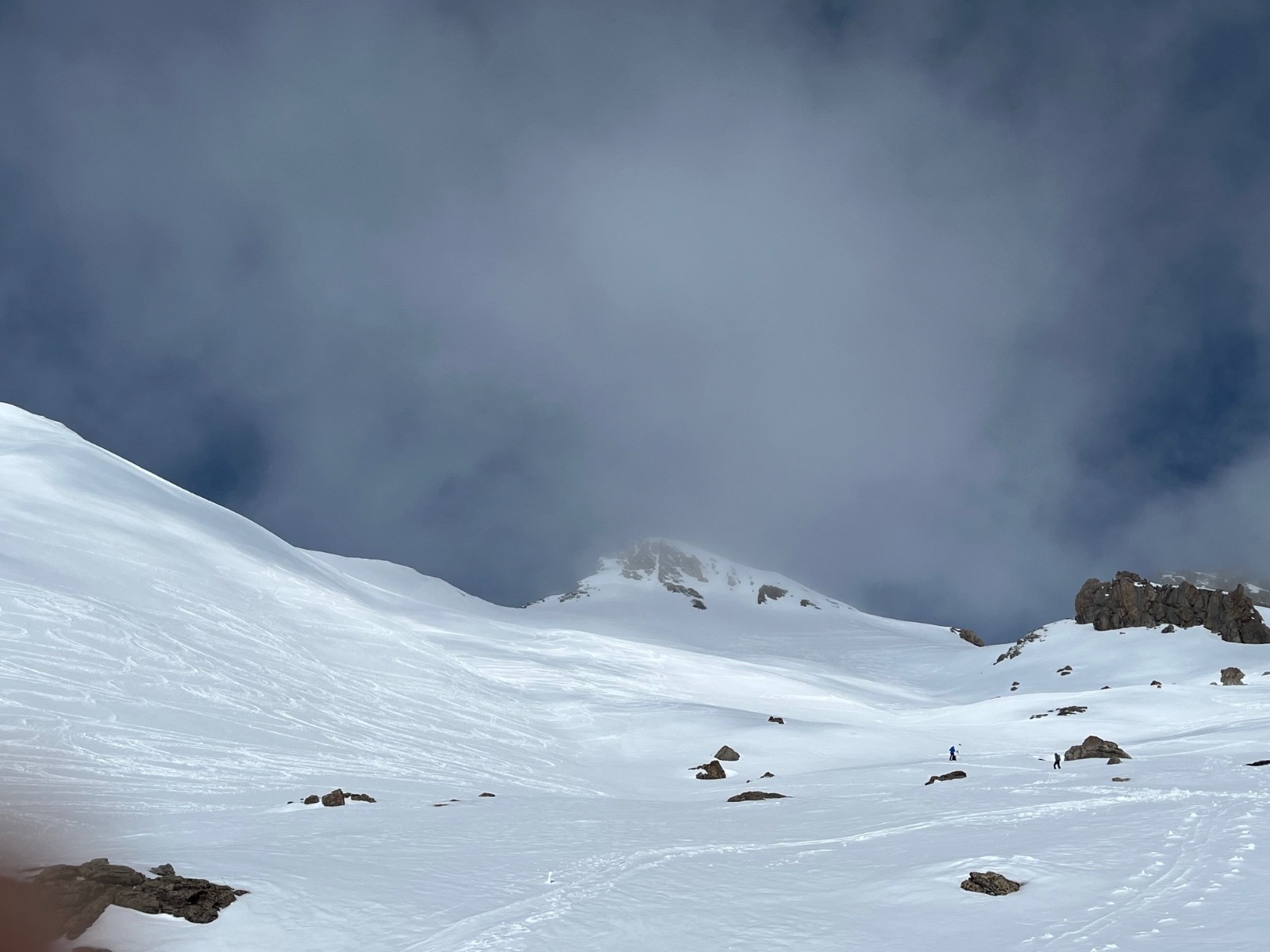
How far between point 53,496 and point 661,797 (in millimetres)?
49017

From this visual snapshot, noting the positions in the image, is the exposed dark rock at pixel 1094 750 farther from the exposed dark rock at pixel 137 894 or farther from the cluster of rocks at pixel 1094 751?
the exposed dark rock at pixel 137 894

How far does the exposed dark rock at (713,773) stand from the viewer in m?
39.0

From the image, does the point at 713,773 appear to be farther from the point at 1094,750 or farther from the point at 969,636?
the point at 969,636

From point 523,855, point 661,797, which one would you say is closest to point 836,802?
point 661,797

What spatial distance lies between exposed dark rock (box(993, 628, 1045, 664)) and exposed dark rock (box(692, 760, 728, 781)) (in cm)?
8342

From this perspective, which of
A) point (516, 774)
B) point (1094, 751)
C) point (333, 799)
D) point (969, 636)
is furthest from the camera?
point (969, 636)

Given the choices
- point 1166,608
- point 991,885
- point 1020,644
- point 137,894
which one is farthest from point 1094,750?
point 1166,608

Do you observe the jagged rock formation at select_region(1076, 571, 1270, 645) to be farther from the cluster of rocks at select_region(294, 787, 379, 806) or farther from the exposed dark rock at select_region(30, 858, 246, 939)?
the exposed dark rock at select_region(30, 858, 246, 939)

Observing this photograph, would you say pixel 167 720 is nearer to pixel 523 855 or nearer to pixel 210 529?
pixel 523 855

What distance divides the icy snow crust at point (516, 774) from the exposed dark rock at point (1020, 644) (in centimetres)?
2467

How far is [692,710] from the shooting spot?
174 feet

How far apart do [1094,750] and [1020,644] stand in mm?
81765

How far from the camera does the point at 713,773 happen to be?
3916cm

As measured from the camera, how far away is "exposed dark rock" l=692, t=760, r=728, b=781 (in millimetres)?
39000
